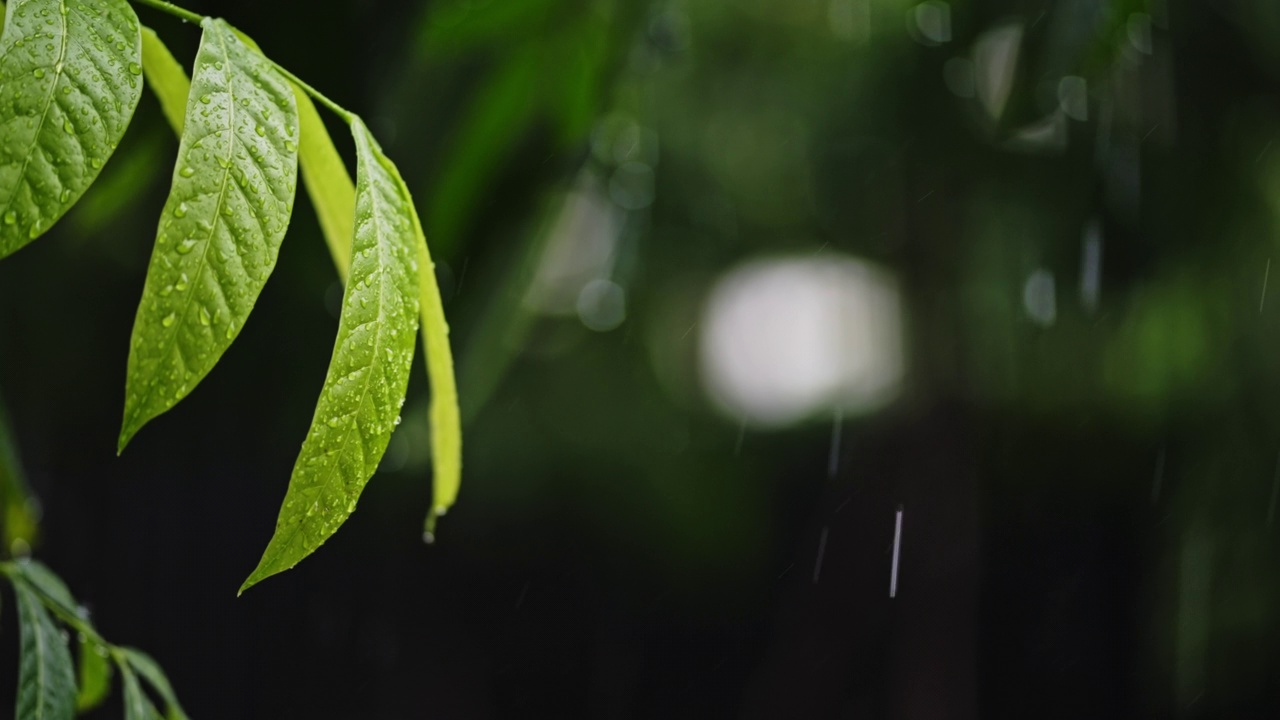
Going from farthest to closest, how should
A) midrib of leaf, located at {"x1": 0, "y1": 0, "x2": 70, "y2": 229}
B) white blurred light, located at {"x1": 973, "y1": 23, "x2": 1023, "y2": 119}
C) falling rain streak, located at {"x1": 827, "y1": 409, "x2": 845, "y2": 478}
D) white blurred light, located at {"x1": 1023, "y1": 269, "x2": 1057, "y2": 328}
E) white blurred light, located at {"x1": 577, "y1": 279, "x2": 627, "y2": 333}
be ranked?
falling rain streak, located at {"x1": 827, "y1": 409, "x2": 845, "y2": 478}, white blurred light, located at {"x1": 577, "y1": 279, "x2": 627, "y2": 333}, white blurred light, located at {"x1": 1023, "y1": 269, "x2": 1057, "y2": 328}, white blurred light, located at {"x1": 973, "y1": 23, "x2": 1023, "y2": 119}, midrib of leaf, located at {"x1": 0, "y1": 0, "x2": 70, "y2": 229}

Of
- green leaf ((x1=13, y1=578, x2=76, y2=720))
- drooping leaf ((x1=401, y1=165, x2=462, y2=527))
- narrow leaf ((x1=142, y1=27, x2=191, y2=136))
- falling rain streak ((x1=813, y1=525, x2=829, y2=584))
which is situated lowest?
falling rain streak ((x1=813, y1=525, x2=829, y2=584))

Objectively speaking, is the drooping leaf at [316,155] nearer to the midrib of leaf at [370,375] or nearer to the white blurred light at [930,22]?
the midrib of leaf at [370,375]

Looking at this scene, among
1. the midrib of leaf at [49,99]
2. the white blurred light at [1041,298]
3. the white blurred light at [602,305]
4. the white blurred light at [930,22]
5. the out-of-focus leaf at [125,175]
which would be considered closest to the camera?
the midrib of leaf at [49,99]

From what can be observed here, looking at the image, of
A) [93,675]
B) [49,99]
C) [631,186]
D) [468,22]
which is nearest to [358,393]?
[49,99]

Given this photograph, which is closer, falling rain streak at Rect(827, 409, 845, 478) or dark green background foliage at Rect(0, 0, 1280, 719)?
dark green background foliage at Rect(0, 0, 1280, 719)

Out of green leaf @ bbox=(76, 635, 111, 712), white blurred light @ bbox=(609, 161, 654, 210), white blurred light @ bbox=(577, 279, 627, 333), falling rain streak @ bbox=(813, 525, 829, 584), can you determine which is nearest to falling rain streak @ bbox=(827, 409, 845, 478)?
falling rain streak @ bbox=(813, 525, 829, 584)

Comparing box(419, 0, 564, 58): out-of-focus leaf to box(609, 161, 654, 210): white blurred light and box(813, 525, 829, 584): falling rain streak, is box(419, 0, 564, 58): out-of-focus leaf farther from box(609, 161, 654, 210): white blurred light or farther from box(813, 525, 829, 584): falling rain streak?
box(813, 525, 829, 584): falling rain streak

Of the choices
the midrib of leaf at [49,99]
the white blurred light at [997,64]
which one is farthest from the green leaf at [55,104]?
the white blurred light at [997,64]
